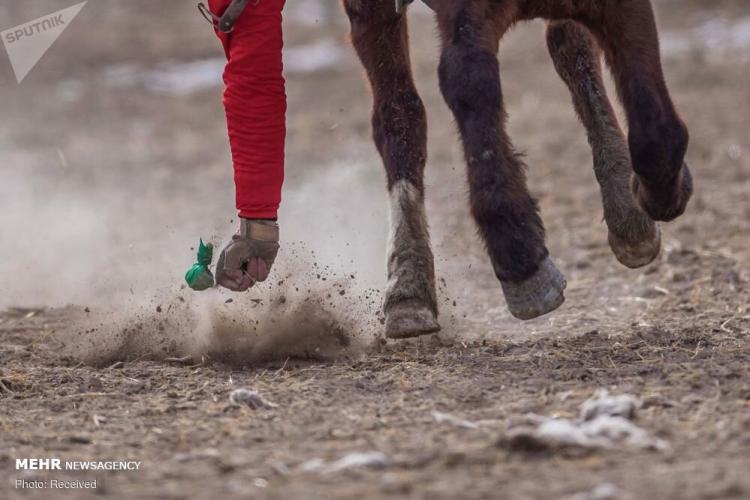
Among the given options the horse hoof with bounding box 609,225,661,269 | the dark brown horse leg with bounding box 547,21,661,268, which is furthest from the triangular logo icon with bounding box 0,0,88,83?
the horse hoof with bounding box 609,225,661,269

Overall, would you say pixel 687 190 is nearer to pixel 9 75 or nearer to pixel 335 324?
pixel 335 324

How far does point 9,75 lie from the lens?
15.6 m

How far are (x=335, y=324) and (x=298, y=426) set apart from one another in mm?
1388

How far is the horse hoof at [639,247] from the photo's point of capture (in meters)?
4.63

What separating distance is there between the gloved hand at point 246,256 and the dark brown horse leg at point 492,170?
1.02m

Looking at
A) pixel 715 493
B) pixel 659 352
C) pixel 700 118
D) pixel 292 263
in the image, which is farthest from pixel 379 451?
pixel 700 118

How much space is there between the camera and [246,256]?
447cm

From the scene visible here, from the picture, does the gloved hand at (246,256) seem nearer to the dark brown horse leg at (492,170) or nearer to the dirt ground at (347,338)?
the dirt ground at (347,338)

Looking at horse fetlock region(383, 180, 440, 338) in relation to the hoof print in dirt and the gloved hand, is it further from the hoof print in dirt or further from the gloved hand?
the hoof print in dirt

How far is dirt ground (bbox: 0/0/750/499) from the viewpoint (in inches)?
109

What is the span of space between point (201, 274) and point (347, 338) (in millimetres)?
577

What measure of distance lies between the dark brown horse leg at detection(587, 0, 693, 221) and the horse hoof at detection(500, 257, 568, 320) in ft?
1.84

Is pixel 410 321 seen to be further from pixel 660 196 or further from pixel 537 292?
pixel 660 196

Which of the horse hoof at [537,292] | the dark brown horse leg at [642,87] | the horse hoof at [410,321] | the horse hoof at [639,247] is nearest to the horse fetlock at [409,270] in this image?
the horse hoof at [410,321]
